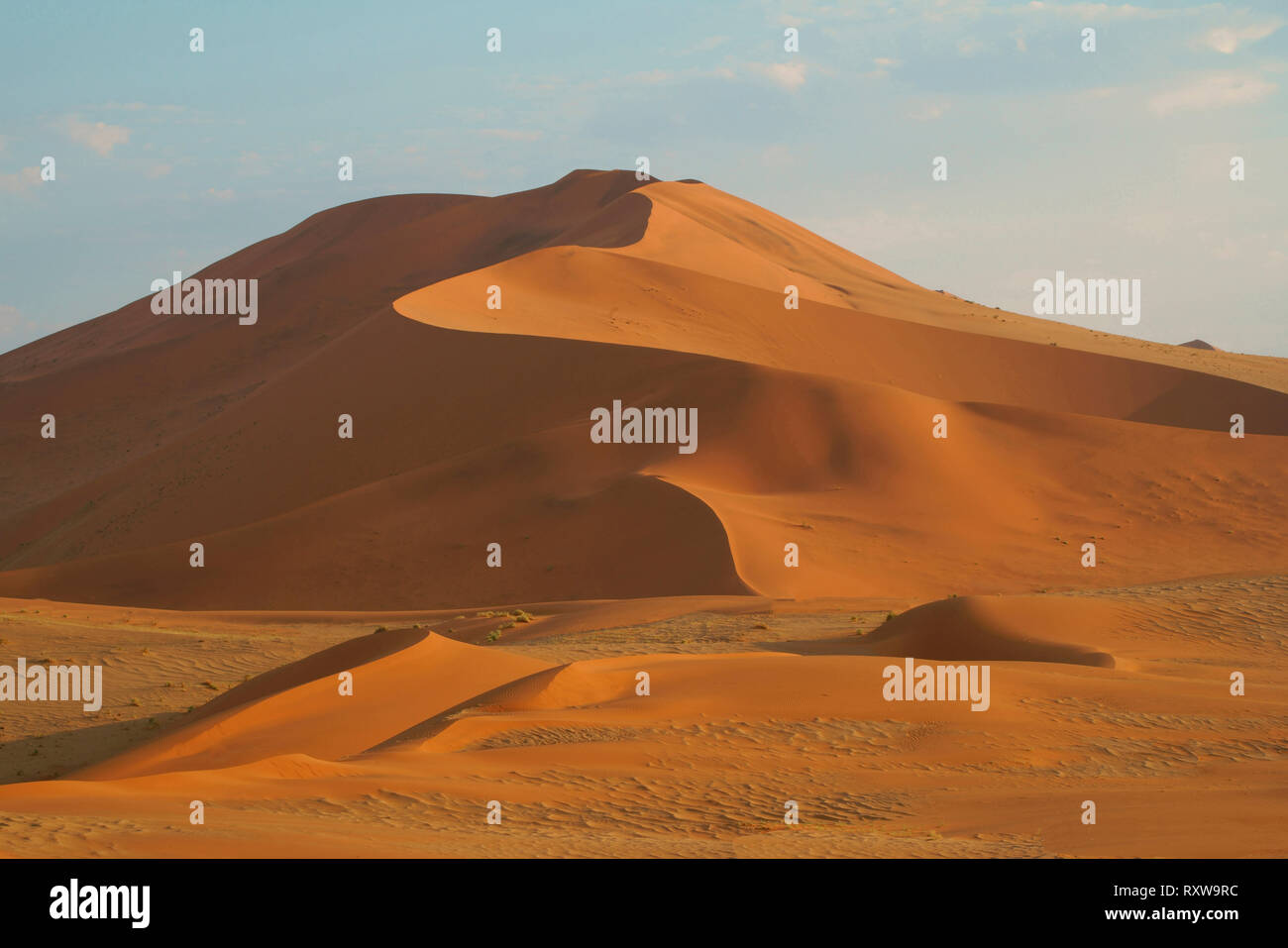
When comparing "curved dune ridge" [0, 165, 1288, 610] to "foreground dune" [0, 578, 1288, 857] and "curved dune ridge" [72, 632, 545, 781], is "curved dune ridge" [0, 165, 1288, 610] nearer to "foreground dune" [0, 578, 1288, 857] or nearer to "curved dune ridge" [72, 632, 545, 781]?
"foreground dune" [0, 578, 1288, 857]

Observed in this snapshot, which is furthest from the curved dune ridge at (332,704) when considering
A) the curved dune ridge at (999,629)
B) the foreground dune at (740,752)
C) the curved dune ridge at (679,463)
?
the curved dune ridge at (679,463)

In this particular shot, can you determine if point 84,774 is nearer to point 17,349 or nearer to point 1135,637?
point 1135,637

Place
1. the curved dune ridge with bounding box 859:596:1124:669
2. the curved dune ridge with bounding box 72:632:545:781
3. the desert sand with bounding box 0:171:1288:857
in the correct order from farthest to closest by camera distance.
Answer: the curved dune ridge with bounding box 859:596:1124:669 < the curved dune ridge with bounding box 72:632:545:781 < the desert sand with bounding box 0:171:1288:857

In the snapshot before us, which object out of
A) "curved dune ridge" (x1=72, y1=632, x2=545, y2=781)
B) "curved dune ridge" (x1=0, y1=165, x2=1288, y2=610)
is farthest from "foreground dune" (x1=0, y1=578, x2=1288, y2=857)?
"curved dune ridge" (x1=0, y1=165, x2=1288, y2=610)

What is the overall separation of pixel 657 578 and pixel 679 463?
5.08 metres

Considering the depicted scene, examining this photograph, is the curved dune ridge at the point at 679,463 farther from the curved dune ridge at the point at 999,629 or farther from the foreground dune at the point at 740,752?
the foreground dune at the point at 740,752

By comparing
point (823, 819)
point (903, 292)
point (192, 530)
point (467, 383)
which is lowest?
point (823, 819)

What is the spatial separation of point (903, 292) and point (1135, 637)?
40388 millimetres

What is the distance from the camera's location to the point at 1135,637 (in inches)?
603

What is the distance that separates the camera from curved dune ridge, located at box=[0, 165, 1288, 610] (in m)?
24.4

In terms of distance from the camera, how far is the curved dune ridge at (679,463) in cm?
2438

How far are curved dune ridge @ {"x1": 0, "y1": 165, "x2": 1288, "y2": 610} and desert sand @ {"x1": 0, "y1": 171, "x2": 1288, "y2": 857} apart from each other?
122mm

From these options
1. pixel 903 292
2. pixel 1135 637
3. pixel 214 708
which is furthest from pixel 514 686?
pixel 903 292

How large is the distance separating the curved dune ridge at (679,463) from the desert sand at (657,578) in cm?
12
